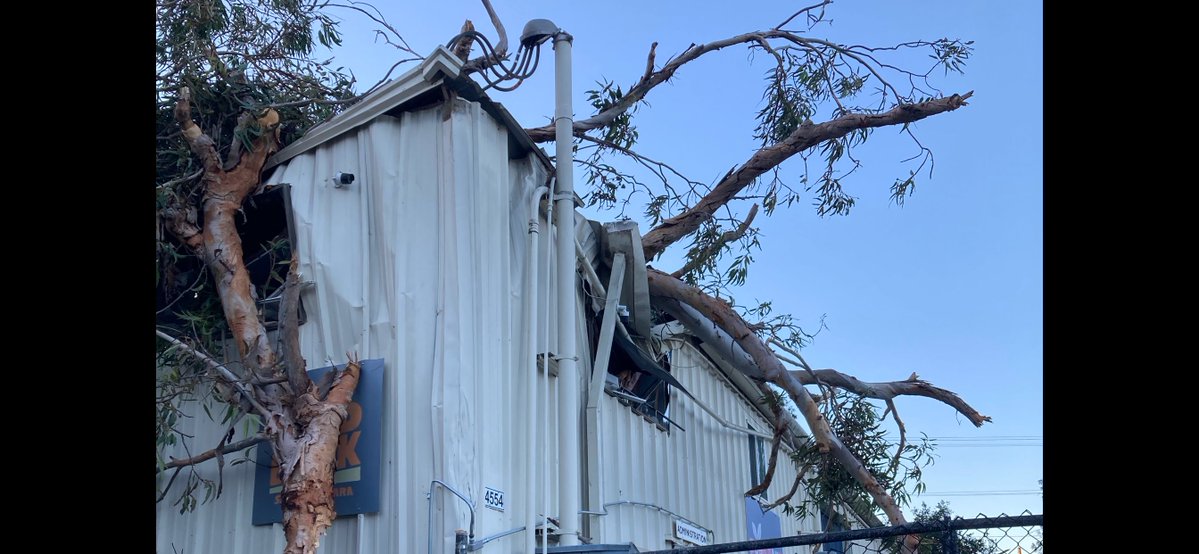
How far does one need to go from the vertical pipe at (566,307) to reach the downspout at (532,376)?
0.21 m

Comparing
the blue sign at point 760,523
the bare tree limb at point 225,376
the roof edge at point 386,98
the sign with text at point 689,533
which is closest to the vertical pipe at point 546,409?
the roof edge at point 386,98

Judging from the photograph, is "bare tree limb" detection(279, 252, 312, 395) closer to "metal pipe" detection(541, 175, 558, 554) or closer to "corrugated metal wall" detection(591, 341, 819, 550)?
"metal pipe" detection(541, 175, 558, 554)

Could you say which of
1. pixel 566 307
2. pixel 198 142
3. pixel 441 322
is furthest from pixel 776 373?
pixel 198 142

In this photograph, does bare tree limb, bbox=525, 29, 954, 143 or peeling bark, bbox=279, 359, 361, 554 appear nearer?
peeling bark, bbox=279, 359, 361, 554

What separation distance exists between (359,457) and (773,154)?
15.8 feet

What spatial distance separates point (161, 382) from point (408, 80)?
8.27ft

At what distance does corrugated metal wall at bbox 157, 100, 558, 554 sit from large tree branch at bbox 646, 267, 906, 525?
7.59 feet

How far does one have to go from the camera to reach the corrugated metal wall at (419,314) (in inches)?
255

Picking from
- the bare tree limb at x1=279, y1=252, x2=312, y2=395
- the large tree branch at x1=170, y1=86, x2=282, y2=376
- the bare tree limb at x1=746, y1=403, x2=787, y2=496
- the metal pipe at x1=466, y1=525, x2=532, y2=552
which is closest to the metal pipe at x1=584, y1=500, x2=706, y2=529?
the bare tree limb at x1=746, y1=403, x2=787, y2=496

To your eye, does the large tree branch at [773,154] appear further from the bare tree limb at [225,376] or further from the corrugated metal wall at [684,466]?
the bare tree limb at [225,376]

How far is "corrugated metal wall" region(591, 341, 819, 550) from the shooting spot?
9167mm

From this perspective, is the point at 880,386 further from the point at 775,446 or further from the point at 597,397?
the point at 597,397

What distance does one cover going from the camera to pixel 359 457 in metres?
6.57
